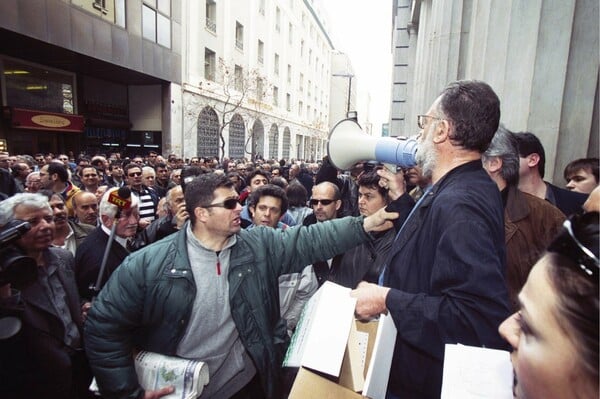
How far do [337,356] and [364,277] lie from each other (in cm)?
159

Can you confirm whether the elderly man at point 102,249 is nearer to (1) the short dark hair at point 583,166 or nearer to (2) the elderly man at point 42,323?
(2) the elderly man at point 42,323

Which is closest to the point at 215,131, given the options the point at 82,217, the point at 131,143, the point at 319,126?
the point at 131,143

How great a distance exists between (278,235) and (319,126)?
5051 centimetres

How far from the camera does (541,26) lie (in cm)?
358

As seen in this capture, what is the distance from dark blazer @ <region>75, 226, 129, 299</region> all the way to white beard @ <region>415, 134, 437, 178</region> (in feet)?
8.30

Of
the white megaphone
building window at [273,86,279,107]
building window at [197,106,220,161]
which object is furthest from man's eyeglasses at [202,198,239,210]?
building window at [273,86,279,107]

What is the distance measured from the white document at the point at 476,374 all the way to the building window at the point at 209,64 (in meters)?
23.8

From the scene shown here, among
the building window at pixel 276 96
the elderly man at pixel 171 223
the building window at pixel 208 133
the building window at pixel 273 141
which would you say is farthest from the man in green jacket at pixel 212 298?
the building window at pixel 276 96

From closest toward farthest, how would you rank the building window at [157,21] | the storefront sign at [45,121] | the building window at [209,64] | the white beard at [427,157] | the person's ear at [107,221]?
the white beard at [427,157] < the person's ear at [107,221] < the storefront sign at [45,121] < the building window at [157,21] < the building window at [209,64]

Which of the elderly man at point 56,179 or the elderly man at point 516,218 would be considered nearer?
the elderly man at point 516,218

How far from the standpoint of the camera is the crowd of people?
71 cm

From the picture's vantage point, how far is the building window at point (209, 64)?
22.7 metres

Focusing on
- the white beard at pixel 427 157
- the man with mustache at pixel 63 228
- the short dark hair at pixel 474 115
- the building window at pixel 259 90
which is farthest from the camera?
the building window at pixel 259 90

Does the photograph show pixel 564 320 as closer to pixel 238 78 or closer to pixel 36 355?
pixel 36 355
